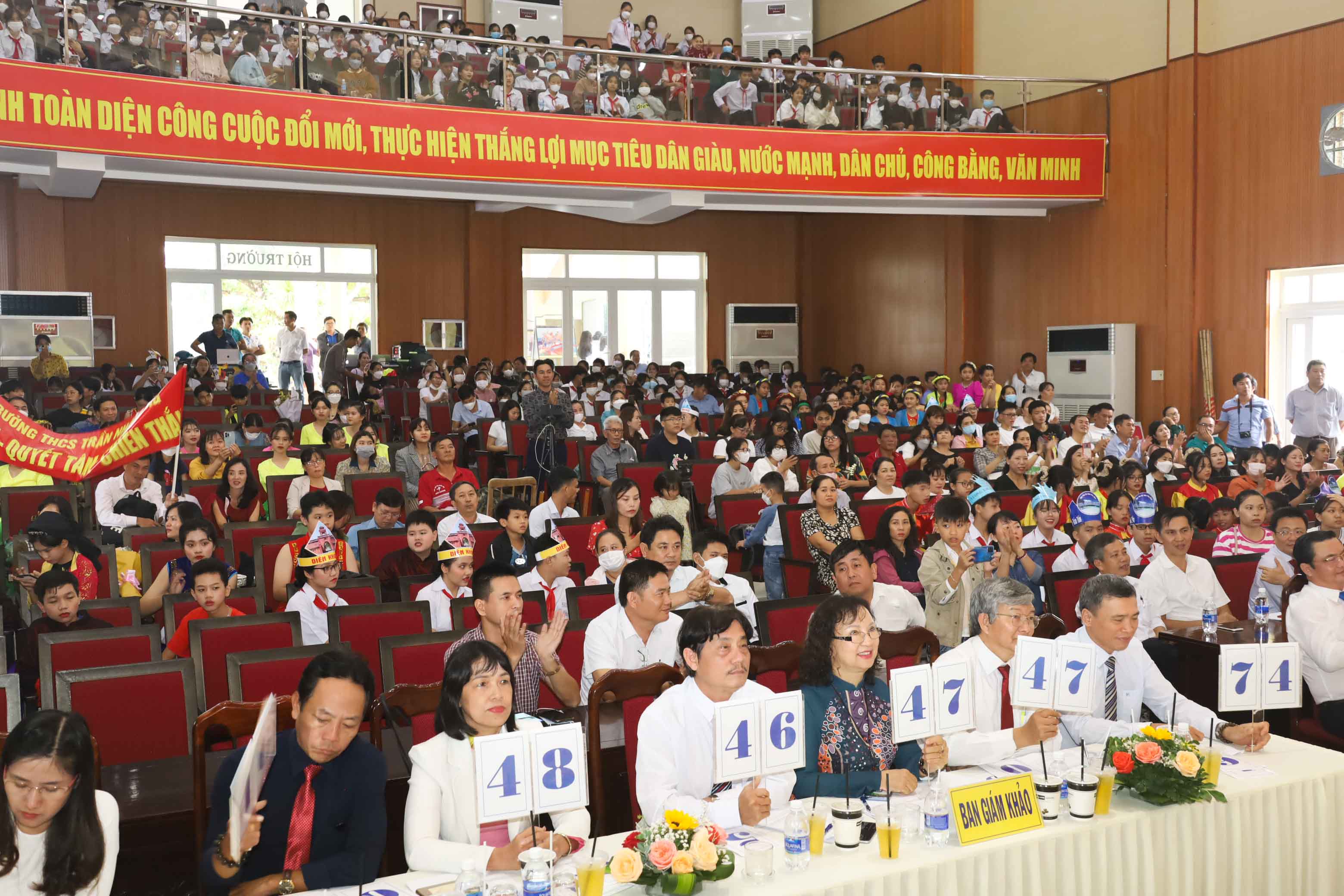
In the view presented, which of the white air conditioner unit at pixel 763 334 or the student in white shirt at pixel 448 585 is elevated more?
the white air conditioner unit at pixel 763 334

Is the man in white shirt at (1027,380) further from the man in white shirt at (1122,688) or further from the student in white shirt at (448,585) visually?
the man in white shirt at (1122,688)

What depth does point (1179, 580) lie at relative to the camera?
18.1 feet

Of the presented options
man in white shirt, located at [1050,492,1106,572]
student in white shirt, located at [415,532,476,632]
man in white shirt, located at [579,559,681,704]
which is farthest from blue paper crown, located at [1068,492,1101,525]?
student in white shirt, located at [415,532,476,632]

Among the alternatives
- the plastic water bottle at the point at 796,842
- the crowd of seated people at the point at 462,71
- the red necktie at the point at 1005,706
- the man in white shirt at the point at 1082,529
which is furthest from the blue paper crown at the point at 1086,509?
the crowd of seated people at the point at 462,71

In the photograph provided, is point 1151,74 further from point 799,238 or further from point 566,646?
point 566,646

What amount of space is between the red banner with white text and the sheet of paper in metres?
8.93

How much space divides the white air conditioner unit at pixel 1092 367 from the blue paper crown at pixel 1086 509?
678 cm

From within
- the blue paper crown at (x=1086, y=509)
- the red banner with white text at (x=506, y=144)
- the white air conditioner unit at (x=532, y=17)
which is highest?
the white air conditioner unit at (x=532, y=17)

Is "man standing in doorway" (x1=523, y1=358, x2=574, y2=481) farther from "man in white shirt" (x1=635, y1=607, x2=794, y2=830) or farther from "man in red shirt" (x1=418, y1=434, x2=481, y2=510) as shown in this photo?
"man in white shirt" (x1=635, y1=607, x2=794, y2=830)

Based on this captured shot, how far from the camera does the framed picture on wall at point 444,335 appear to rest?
1670 cm

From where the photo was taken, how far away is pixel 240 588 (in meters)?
5.19

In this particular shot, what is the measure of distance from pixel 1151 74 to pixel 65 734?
521 inches

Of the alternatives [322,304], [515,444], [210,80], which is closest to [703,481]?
[515,444]

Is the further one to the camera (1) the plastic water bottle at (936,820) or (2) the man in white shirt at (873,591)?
(2) the man in white shirt at (873,591)
